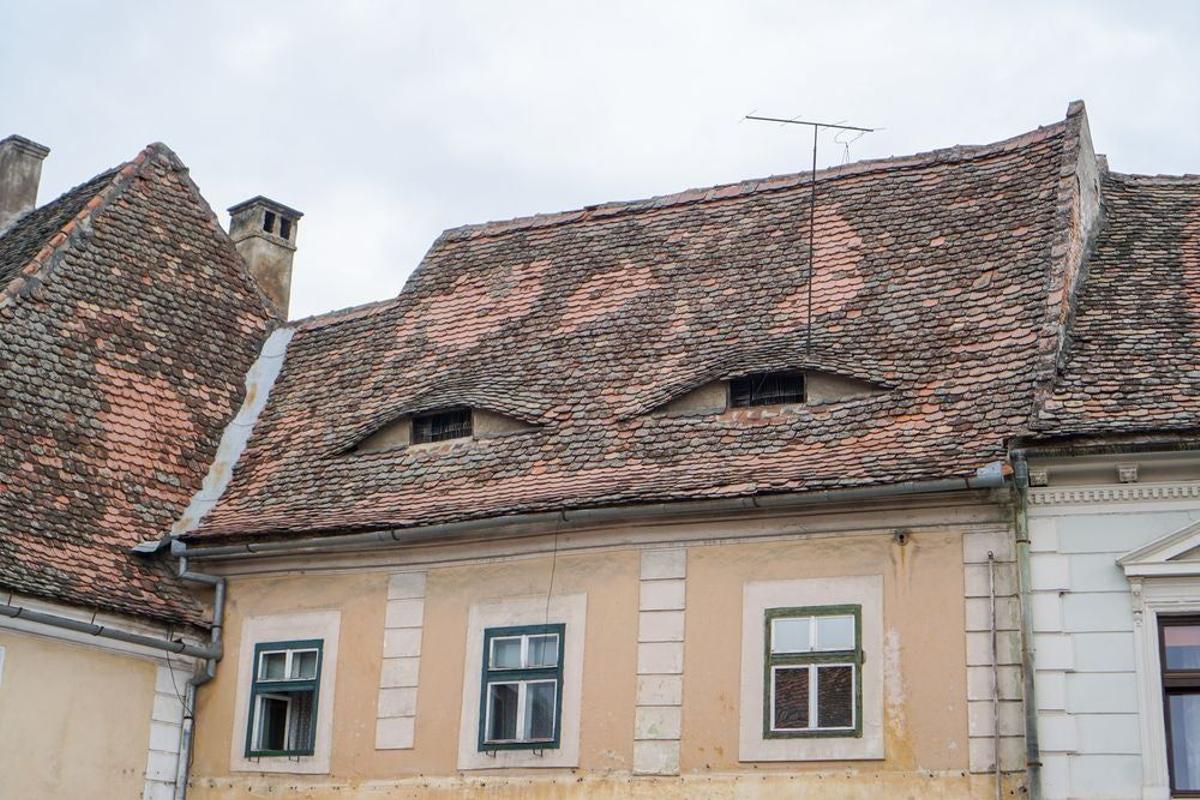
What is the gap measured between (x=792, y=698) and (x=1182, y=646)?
311cm

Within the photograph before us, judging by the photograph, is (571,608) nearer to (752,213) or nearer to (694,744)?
(694,744)

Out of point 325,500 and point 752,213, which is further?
point 752,213

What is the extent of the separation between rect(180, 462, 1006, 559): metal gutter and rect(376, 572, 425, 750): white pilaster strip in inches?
18.2

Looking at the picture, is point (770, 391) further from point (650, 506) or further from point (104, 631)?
point (104, 631)

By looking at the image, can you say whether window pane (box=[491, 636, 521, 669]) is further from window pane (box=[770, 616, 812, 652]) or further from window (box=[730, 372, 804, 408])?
window (box=[730, 372, 804, 408])

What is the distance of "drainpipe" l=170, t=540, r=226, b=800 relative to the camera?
60.3 ft

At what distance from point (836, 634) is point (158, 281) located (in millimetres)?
10001

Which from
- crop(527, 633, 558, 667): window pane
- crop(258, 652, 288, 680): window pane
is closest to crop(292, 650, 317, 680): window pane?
crop(258, 652, 288, 680): window pane

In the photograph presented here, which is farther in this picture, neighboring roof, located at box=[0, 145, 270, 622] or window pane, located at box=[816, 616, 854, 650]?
neighboring roof, located at box=[0, 145, 270, 622]

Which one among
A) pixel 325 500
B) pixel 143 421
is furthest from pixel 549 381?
pixel 143 421

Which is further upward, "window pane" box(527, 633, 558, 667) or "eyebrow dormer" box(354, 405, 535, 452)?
"eyebrow dormer" box(354, 405, 535, 452)

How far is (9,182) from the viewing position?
25.6m

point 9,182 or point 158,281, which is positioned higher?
point 9,182

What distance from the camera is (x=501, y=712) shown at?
17.2 meters
